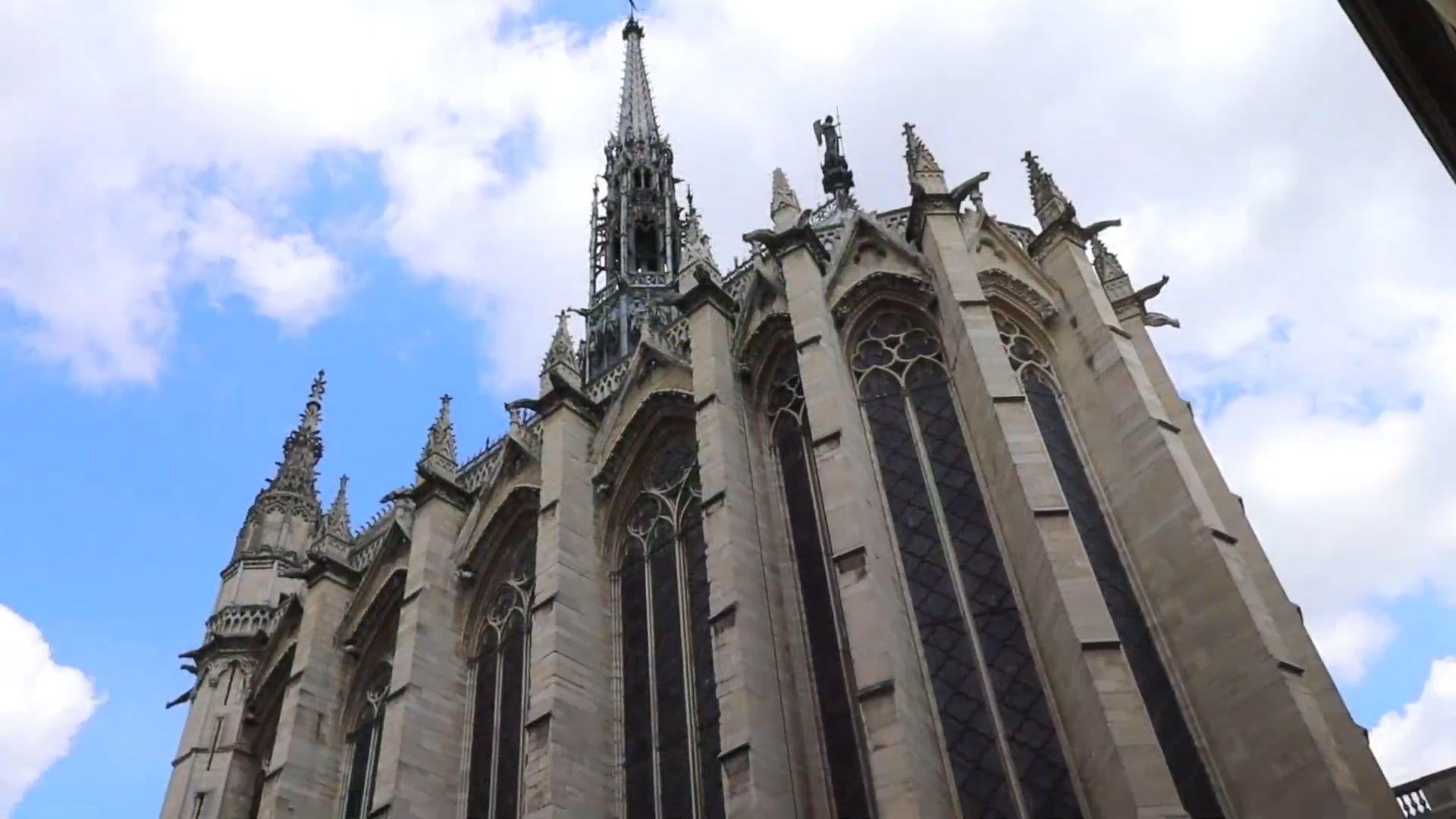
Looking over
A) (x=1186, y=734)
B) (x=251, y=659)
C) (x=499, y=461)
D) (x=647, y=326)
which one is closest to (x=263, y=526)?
(x=251, y=659)

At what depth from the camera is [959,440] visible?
14.0 meters

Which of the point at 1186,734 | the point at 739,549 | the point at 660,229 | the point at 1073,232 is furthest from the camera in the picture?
the point at 660,229

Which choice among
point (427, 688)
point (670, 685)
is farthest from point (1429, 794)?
point (427, 688)

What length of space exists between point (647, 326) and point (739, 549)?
630cm

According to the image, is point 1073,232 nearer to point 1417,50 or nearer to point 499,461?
point 1417,50

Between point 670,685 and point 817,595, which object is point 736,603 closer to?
point 817,595

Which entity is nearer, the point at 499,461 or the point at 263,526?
the point at 499,461

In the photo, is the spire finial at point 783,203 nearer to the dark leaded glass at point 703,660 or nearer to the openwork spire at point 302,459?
the dark leaded glass at point 703,660

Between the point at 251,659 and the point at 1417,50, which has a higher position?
the point at 251,659

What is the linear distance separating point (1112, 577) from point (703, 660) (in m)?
5.35

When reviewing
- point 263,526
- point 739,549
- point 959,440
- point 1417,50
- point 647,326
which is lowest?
point 1417,50

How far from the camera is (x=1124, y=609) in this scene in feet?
40.1

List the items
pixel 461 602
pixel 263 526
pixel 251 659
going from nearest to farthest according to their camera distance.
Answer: pixel 461 602 → pixel 251 659 → pixel 263 526

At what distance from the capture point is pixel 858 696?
11188 millimetres
